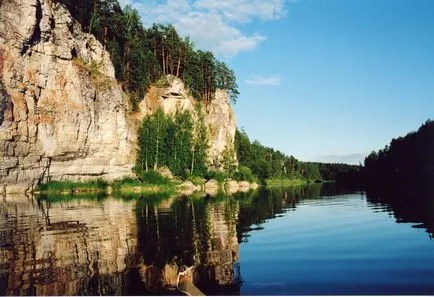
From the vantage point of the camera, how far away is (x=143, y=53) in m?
66.1

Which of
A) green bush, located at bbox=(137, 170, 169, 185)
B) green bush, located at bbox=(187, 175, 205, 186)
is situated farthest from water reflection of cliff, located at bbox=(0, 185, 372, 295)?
green bush, located at bbox=(187, 175, 205, 186)

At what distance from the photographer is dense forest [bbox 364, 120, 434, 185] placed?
316ft

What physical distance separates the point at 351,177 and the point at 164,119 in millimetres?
116684

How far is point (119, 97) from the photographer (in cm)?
5731

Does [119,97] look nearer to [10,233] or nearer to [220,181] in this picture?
[220,181]

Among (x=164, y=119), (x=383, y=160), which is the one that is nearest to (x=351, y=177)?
(x=383, y=160)

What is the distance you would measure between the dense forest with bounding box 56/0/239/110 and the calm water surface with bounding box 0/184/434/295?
152 ft

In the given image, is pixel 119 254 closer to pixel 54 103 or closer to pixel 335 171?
pixel 54 103

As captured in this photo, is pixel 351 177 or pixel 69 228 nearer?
pixel 69 228

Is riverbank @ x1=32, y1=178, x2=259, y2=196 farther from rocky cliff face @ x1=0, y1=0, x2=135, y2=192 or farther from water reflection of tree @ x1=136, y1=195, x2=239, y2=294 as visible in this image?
water reflection of tree @ x1=136, y1=195, x2=239, y2=294

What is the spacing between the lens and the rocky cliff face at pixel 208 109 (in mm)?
68500

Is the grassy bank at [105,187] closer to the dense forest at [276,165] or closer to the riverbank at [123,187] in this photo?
the riverbank at [123,187]

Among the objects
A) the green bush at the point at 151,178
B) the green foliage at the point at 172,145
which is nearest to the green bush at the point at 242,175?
the green foliage at the point at 172,145

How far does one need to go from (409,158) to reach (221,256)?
109918mm
